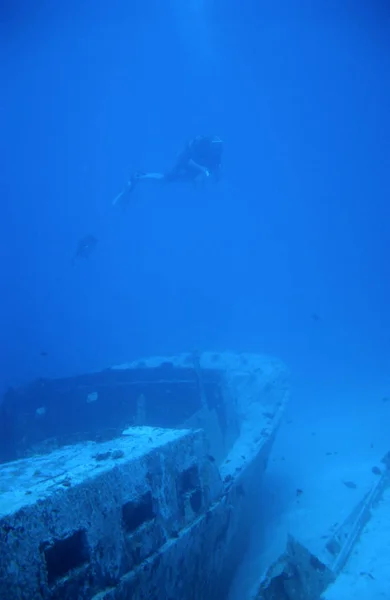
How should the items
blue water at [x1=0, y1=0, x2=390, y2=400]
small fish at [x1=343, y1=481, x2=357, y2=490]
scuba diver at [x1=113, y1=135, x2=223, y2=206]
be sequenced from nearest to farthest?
small fish at [x1=343, y1=481, x2=357, y2=490] → scuba diver at [x1=113, y1=135, x2=223, y2=206] → blue water at [x1=0, y1=0, x2=390, y2=400]

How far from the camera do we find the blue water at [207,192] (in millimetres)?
55281

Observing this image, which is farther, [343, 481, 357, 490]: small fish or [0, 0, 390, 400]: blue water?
[0, 0, 390, 400]: blue water

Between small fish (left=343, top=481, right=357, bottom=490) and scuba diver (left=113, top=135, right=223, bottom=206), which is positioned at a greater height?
scuba diver (left=113, top=135, right=223, bottom=206)

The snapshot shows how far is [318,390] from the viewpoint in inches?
847

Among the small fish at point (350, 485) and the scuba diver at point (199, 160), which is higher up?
the scuba diver at point (199, 160)

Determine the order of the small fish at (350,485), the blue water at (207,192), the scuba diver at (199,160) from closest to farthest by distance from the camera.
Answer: the small fish at (350,485) → the scuba diver at (199,160) → the blue water at (207,192)

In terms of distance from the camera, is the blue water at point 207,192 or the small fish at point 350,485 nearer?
Answer: the small fish at point 350,485

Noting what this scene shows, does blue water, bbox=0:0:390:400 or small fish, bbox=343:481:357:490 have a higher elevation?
blue water, bbox=0:0:390:400

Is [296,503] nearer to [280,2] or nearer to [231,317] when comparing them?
[231,317]

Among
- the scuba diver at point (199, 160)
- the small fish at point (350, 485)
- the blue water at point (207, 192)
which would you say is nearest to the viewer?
the small fish at point (350, 485)

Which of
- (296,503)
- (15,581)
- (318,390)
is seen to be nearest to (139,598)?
(15,581)

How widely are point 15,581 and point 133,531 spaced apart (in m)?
1.27

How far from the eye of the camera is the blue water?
55.3m

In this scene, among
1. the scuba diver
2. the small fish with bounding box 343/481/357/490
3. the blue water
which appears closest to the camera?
the small fish with bounding box 343/481/357/490
